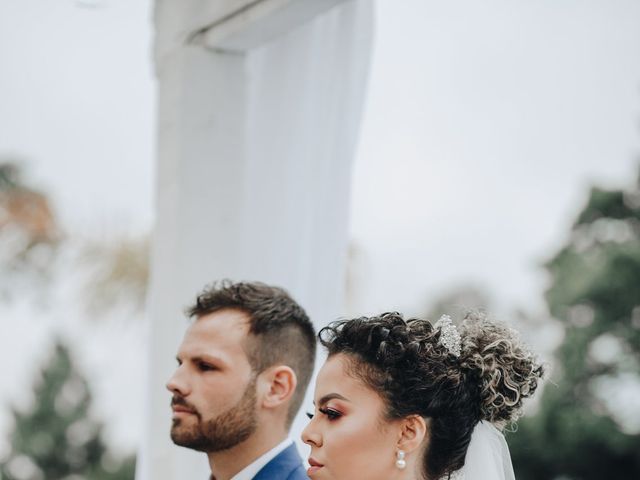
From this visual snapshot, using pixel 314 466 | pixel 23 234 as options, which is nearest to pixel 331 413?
pixel 314 466

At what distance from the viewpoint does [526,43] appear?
18984 millimetres

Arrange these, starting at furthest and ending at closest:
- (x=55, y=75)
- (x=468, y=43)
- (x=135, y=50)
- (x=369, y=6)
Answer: (x=468, y=43), (x=55, y=75), (x=135, y=50), (x=369, y=6)

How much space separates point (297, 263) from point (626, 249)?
454 inches

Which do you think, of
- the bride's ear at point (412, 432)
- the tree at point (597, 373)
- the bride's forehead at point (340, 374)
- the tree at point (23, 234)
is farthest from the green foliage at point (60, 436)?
the bride's ear at point (412, 432)

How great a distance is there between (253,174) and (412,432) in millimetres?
1456

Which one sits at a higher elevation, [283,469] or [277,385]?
[277,385]

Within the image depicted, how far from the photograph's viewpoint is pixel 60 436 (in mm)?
14016

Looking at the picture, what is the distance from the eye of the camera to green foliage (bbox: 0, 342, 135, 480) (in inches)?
549

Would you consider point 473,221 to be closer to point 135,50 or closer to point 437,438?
point 135,50

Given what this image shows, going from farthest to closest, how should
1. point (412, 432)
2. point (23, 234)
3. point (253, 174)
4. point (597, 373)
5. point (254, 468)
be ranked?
point (23, 234) < point (597, 373) < point (253, 174) < point (254, 468) < point (412, 432)

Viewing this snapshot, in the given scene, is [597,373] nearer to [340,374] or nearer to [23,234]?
[23,234]

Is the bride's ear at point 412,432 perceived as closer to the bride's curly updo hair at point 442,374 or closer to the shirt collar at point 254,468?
the bride's curly updo hair at point 442,374

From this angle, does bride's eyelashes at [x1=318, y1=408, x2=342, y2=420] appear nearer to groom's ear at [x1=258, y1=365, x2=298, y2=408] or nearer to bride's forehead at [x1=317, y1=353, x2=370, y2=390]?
bride's forehead at [x1=317, y1=353, x2=370, y2=390]

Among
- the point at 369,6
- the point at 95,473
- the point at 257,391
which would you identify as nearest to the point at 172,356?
the point at 257,391
